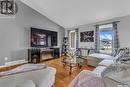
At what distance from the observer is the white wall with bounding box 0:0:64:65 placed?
12.8 ft

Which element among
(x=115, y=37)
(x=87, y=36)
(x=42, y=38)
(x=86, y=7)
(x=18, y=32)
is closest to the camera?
(x=86, y=7)

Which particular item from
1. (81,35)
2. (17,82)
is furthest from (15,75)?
(81,35)

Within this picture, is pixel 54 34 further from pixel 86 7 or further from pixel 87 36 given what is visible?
pixel 86 7

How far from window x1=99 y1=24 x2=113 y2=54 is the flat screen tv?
2854 mm

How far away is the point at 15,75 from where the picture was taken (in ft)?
3.51

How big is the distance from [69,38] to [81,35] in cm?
130

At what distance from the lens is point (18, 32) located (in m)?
4.34

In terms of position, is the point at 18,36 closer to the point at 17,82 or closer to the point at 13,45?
the point at 13,45

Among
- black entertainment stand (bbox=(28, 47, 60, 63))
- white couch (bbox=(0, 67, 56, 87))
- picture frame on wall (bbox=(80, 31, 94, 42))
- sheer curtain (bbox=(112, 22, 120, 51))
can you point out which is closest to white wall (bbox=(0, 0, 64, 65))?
black entertainment stand (bbox=(28, 47, 60, 63))

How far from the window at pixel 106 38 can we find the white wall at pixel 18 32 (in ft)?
11.4

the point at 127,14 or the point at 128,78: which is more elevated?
the point at 127,14

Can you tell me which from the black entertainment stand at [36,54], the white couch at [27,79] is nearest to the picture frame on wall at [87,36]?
the black entertainment stand at [36,54]

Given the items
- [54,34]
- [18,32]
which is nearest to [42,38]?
[54,34]

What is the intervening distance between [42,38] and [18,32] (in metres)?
1.32
